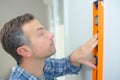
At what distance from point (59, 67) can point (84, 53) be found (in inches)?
9.1

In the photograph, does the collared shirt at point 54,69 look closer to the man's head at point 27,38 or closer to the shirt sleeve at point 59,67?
the shirt sleeve at point 59,67

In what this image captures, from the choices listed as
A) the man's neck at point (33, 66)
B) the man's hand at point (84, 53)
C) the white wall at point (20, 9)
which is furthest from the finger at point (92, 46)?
the white wall at point (20, 9)

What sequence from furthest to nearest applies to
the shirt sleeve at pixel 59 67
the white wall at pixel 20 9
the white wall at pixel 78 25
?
the white wall at pixel 20 9, the shirt sleeve at pixel 59 67, the white wall at pixel 78 25

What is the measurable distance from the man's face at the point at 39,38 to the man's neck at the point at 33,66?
0.26 feet

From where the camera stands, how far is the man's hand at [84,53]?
35.8 inches

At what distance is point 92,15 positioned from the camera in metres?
0.94

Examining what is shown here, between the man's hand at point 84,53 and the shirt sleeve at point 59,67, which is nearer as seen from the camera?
the man's hand at point 84,53

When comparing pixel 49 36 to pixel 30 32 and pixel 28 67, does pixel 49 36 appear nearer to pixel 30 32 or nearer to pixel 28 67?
pixel 30 32

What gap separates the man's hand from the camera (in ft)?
2.98

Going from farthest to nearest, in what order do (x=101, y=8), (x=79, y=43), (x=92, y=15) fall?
(x=79, y=43) → (x=92, y=15) → (x=101, y=8)

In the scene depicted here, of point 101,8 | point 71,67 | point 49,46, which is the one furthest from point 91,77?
point 101,8

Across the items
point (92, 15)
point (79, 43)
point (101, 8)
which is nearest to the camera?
point (101, 8)

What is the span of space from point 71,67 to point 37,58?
0.19 metres

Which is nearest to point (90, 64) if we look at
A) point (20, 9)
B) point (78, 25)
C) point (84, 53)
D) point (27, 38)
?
point (84, 53)
